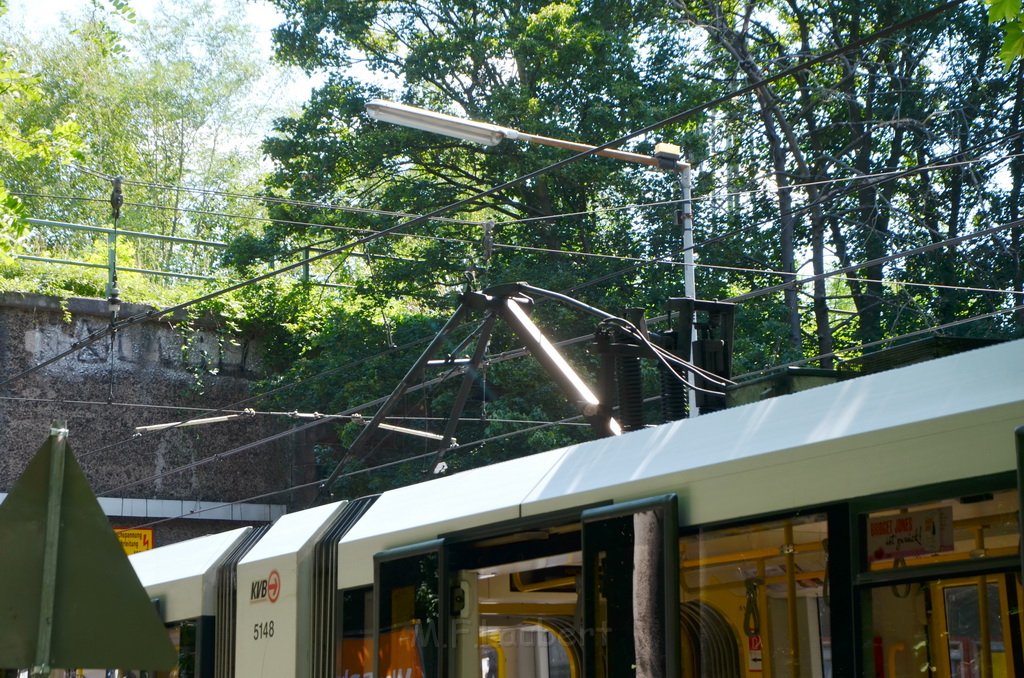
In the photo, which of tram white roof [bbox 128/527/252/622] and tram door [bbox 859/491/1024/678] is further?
tram white roof [bbox 128/527/252/622]

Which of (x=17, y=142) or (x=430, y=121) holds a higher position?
(x=17, y=142)

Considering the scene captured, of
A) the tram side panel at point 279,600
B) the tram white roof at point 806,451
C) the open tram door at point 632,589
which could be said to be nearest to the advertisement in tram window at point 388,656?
the tram side panel at point 279,600

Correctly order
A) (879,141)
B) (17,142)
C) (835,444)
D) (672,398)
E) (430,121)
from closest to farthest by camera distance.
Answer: (835,444) → (672,398) → (430,121) → (17,142) → (879,141)

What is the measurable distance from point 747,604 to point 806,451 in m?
0.71

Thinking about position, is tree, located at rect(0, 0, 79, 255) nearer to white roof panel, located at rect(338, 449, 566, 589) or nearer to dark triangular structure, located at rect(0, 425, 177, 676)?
white roof panel, located at rect(338, 449, 566, 589)

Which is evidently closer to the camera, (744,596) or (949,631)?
(949,631)

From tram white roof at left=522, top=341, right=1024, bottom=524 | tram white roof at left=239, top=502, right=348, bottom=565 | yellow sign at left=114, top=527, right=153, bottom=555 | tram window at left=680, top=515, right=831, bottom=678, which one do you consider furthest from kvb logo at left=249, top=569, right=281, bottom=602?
yellow sign at left=114, top=527, right=153, bottom=555

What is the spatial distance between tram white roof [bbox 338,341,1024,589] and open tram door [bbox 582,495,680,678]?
11 centimetres

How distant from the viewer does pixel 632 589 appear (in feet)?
18.4

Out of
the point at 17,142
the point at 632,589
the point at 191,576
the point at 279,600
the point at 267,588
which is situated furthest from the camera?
the point at 17,142

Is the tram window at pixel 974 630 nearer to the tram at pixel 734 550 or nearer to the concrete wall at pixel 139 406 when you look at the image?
the tram at pixel 734 550

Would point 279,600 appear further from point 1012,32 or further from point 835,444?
point 1012,32

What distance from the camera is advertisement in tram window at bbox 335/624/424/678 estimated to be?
731cm

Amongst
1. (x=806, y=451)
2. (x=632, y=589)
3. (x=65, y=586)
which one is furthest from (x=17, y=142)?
(x=806, y=451)
